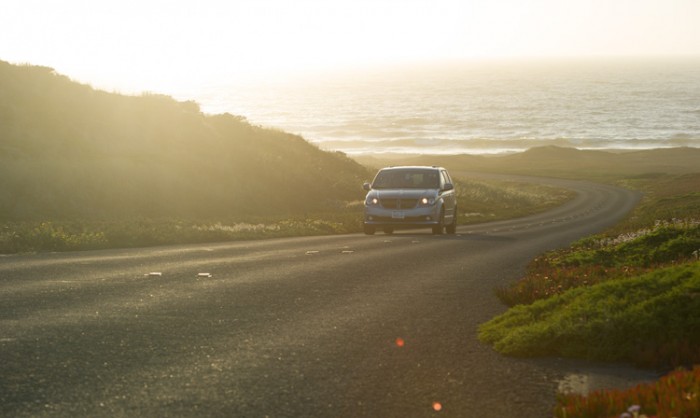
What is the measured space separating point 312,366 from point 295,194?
4189cm

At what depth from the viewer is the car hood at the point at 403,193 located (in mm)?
28469

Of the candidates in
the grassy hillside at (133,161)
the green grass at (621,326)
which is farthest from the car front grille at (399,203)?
the green grass at (621,326)

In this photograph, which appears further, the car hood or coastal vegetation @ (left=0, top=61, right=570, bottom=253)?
coastal vegetation @ (left=0, top=61, right=570, bottom=253)

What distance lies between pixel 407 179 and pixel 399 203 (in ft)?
4.55

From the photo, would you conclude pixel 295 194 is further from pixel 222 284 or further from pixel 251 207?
pixel 222 284

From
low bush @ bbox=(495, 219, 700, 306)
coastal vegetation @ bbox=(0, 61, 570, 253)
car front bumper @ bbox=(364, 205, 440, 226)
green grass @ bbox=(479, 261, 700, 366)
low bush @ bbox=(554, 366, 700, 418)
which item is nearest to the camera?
low bush @ bbox=(554, 366, 700, 418)

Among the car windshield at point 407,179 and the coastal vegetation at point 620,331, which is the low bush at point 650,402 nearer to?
the coastal vegetation at point 620,331

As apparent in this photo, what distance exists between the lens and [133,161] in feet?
140

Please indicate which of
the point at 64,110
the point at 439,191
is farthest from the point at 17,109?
the point at 439,191

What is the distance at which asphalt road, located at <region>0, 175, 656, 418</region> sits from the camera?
7629mm

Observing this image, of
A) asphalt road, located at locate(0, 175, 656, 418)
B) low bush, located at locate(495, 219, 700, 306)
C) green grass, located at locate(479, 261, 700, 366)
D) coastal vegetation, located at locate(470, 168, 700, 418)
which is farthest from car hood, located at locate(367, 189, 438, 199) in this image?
green grass, located at locate(479, 261, 700, 366)

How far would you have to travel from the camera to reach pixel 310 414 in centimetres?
725

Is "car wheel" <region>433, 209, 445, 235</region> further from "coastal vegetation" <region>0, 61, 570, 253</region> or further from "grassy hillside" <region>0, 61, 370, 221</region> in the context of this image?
"grassy hillside" <region>0, 61, 370, 221</region>

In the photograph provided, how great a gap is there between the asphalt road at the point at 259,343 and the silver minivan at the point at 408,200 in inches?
428
